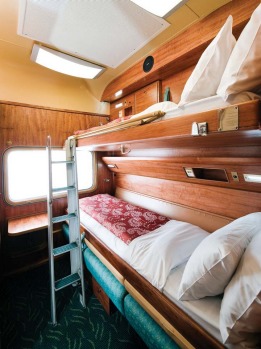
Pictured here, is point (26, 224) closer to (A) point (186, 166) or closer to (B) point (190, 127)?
(A) point (186, 166)

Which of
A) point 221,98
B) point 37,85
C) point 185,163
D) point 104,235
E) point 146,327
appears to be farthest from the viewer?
point 37,85

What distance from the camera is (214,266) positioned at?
98cm

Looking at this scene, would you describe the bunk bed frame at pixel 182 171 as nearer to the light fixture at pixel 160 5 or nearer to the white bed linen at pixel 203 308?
the white bed linen at pixel 203 308

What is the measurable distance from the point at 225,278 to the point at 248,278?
0.50 feet

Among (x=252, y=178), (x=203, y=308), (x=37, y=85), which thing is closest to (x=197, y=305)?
(x=203, y=308)

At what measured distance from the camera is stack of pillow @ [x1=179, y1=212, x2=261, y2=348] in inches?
32.8

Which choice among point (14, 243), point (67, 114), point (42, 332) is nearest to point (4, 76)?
point (67, 114)

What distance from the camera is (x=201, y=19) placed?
1.74 meters

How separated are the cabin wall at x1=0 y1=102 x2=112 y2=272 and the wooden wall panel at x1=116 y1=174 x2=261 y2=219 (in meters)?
1.49

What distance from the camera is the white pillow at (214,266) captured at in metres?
0.97

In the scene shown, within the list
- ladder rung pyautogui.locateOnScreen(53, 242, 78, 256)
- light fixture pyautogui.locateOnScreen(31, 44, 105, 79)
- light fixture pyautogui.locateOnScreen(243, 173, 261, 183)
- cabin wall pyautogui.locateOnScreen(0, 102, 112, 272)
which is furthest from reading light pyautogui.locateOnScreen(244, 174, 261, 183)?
cabin wall pyautogui.locateOnScreen(0, 102, 112, 272)

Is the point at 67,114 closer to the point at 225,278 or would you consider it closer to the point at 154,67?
the point at 154,67

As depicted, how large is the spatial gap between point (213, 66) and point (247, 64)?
297 millimetres

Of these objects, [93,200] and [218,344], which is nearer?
[218,344]
